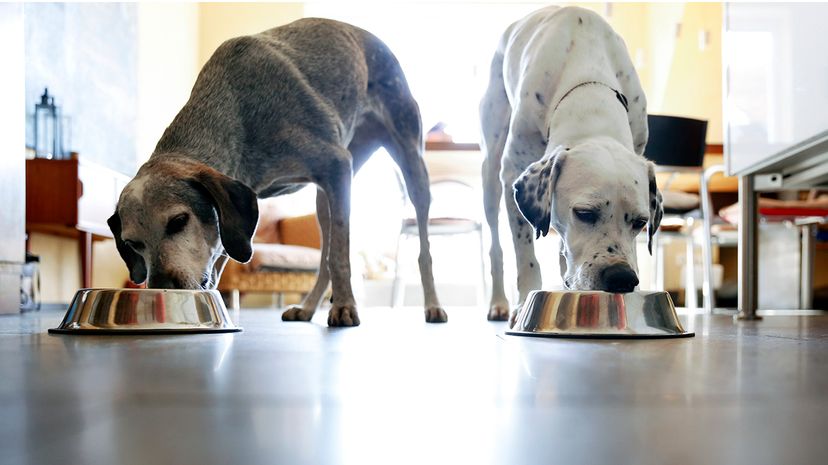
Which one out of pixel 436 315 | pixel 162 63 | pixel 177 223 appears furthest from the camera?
pixel 162 63

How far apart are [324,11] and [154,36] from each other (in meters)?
2.65

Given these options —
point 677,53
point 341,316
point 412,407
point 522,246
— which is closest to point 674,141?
point 522,246

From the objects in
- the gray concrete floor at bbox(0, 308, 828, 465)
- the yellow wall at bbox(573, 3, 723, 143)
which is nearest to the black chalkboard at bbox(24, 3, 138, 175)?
the gray concrete floor at bbox(0, 308, 828, 465)

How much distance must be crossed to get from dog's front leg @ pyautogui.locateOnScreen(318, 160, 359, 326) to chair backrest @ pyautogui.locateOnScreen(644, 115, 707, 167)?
9.16 feet

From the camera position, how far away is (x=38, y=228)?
5180 mm

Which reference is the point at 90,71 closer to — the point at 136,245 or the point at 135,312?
the point at 136,245

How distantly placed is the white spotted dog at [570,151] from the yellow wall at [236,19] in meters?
7.63

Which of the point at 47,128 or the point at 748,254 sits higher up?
the point at 47,128

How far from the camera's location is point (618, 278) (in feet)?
6.02

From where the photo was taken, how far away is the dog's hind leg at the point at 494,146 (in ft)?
10.2

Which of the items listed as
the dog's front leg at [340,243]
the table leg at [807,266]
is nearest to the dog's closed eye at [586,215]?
the dog's front leg at [340,243]

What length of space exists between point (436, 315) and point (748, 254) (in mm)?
1244

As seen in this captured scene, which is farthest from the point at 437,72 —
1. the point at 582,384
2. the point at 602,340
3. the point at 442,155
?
the point at 582,384

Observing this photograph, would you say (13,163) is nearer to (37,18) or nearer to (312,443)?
(37,18)
